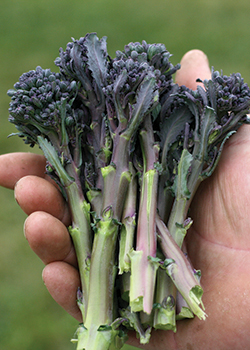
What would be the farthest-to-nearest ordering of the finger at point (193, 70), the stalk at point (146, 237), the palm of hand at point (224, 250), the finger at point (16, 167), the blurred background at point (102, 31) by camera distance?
the blurred background at point (102, 31) → the finger at point (193, 70) → the finger at point (16, 167) → the palm of hand at point (224, 250) → the stalk at point (146, 237)

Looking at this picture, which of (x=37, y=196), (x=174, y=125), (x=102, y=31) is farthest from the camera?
(x=102, y=31)

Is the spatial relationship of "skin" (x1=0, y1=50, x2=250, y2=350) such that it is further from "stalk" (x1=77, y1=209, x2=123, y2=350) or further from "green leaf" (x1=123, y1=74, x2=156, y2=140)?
"green leaf" (x1=123, y1=74, x2=156, y2=140)

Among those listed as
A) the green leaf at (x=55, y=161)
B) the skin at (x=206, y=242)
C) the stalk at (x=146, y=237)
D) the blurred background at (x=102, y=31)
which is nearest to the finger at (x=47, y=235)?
the skin at (x=206, y=242)

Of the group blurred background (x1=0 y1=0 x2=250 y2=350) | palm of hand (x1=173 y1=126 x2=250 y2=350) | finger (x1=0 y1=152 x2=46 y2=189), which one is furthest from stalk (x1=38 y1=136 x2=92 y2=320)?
blurred background (x1=0 y1=0 x2=250 y2=350)

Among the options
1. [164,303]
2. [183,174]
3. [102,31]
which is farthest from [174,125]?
[102,31]

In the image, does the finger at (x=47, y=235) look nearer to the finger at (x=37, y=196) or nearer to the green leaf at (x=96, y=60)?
the finger at (x=37, y=196)

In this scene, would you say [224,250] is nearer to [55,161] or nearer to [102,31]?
[55,161]

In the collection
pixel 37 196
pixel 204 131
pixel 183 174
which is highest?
pixel 204 131

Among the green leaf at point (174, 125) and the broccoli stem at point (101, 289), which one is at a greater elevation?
the green leaf at point (174, 125)
